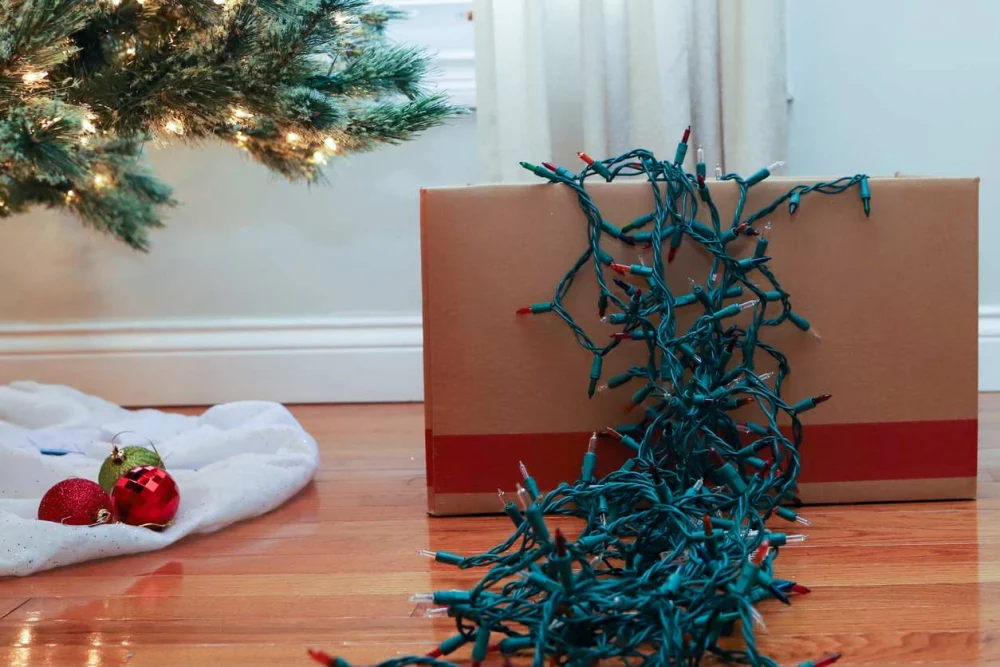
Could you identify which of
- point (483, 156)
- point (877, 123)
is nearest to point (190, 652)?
point (483, 156)

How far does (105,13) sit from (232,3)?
0.13 m

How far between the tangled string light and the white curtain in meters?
0.41

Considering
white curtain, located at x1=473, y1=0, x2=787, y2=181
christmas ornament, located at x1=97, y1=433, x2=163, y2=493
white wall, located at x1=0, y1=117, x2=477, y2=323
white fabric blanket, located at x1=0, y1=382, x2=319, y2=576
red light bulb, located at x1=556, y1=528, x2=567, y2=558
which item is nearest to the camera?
red light bulb, located at x1=556, y1=528, x2=567, y2=558

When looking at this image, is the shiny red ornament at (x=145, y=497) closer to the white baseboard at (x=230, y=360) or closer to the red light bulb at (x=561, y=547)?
the red light bulb at (x=561, y=547)

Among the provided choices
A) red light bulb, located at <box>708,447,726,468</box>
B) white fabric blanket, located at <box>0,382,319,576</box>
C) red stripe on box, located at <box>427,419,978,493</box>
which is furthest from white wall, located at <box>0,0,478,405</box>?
red light bulb, located at <box>708,447,726,468</box>

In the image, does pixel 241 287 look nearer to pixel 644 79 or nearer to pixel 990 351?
pixel 644 79

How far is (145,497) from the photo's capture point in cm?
80

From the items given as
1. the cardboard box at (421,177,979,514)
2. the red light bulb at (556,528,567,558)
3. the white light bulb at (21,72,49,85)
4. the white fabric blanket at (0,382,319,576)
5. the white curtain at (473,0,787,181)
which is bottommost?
the white fabric blanket at (0,382,319,576)

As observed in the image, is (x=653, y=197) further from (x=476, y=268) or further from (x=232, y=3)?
(x=232, y=3)

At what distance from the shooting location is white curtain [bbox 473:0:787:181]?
120cm

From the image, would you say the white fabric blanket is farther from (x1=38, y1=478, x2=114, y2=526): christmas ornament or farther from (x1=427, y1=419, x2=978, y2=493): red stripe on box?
(x1=427, y1=419, x2=978, y2=493): red stripe on box

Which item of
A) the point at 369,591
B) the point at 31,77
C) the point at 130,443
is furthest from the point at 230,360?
the point at 369,591

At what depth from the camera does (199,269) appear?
147cm

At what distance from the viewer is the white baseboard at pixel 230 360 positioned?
4.75 feet
